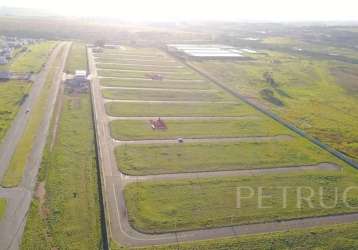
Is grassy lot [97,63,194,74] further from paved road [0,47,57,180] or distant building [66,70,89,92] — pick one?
paved road [0,47,57,180]

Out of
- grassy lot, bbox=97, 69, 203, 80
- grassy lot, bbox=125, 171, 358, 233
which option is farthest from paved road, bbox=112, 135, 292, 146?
grassy lot, bbox=97, 69, 203, 80

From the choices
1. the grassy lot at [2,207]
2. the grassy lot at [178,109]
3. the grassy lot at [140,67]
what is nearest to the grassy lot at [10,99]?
the grassy lot at [178,109]

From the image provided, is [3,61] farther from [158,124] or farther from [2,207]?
[2,207]

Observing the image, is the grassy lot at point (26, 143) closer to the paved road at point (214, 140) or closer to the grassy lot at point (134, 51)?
the paved road at point (214, 140)

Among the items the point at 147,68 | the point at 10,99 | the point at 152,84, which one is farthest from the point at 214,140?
the point at 147,68

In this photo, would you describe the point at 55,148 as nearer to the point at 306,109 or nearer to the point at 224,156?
the point at 224,156

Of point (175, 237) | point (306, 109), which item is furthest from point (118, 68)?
point (175, 237)
